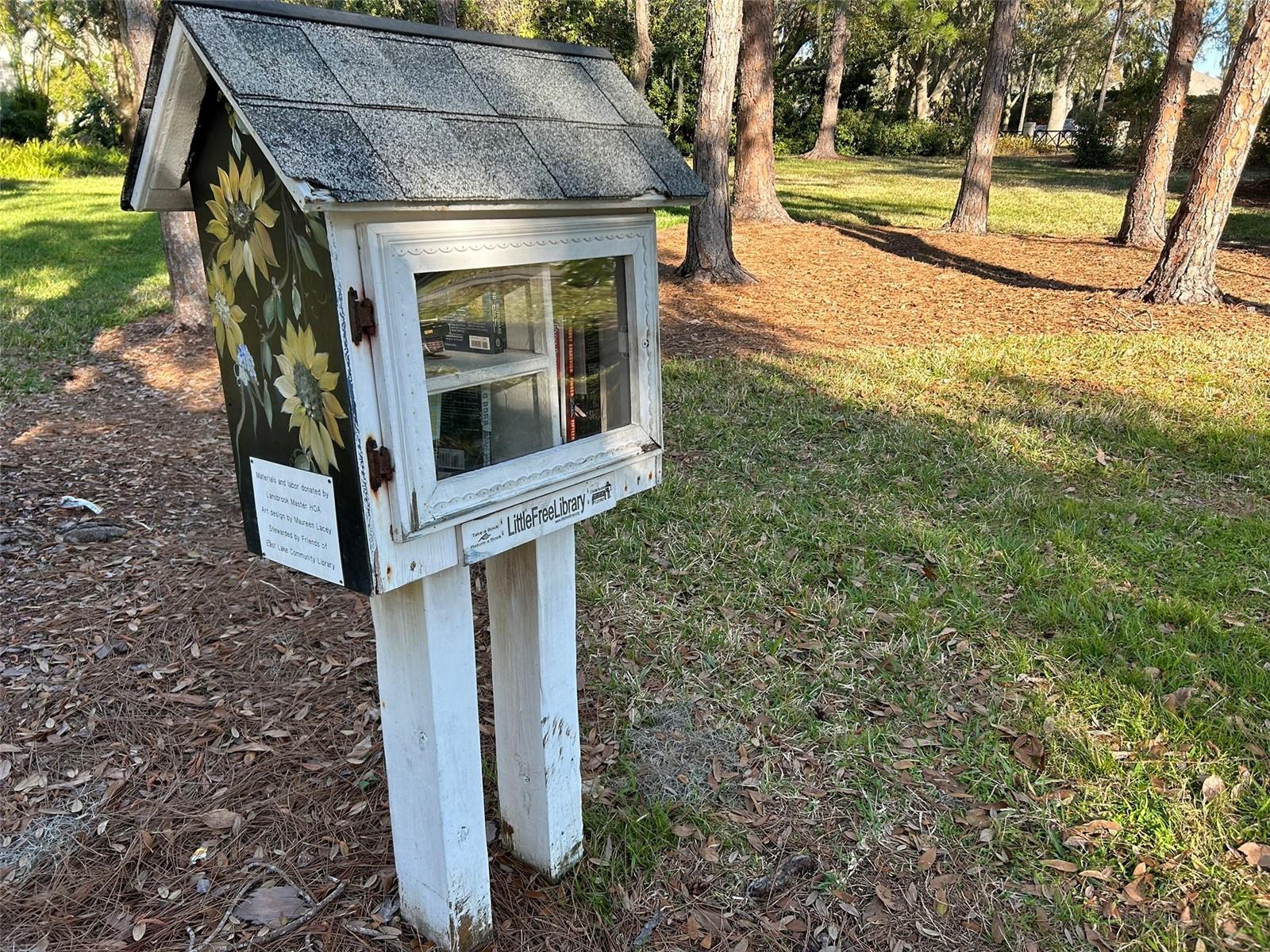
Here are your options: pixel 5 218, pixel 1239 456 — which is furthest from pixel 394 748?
pixel 5 218

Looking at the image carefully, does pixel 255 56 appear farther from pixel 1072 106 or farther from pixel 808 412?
pixel 1072 106

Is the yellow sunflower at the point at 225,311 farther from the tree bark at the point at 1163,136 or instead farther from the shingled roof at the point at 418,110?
the tree bark at the point at 1163,136

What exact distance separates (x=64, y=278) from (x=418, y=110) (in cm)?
1113

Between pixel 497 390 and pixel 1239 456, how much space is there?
4659mm

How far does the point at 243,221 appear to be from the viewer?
65.4 inches

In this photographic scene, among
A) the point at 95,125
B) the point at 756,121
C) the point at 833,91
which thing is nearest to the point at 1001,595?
the point at 756,121

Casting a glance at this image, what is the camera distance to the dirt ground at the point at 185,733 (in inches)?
91.9

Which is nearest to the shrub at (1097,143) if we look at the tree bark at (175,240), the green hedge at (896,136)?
the green hedge at (896,136)

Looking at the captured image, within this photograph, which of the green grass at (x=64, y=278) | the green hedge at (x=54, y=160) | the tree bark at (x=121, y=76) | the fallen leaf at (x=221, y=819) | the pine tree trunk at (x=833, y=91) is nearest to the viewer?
the fallen leaf at (x=221, y=819)

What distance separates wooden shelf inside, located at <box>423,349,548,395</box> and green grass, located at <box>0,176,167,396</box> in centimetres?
616

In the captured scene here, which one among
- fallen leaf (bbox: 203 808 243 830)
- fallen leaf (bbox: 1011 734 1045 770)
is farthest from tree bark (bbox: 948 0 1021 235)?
fallen leaf (bbox: 203 808 243 830)

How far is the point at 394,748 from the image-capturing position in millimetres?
2033

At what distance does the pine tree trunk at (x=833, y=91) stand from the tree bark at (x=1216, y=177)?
2103cm

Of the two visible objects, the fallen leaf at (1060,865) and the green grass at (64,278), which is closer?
the fallen leaf at (1060,865)
